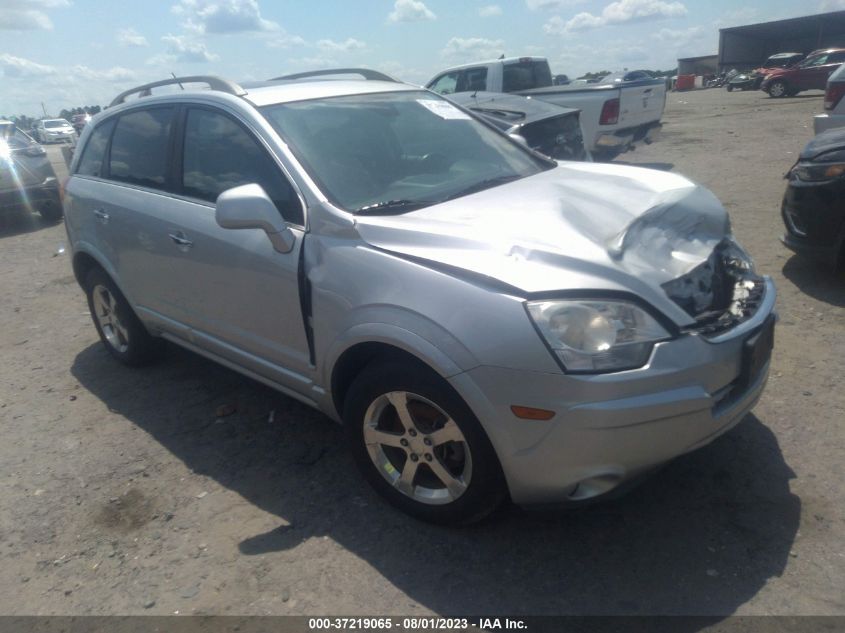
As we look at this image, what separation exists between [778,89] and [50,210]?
93.6 ft

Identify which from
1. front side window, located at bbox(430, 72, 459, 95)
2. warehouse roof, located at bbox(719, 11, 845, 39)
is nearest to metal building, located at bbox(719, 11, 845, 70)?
warehouse roof, located at bbox(719, 11, 845, 39)

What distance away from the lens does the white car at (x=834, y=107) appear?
709 cm

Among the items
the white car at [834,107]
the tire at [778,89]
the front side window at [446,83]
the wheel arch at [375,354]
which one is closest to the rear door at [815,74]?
the tire at [778,89]

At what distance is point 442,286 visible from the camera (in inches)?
102

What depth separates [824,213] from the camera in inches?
192

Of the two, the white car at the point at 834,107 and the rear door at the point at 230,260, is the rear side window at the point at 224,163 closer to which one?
the rear door at the point at 230,260

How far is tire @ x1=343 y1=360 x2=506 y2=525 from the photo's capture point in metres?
2.62

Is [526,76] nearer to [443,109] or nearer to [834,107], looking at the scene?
[834,107]

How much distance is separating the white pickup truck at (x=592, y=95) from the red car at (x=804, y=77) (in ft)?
69.3

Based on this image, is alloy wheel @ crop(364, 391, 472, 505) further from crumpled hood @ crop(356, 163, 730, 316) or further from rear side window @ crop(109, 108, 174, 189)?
rear side window @ crop(109, 108, 174, 189)

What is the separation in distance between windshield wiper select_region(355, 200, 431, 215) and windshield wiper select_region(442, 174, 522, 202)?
14 cm

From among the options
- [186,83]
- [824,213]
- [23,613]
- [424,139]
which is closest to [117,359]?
[186,83]

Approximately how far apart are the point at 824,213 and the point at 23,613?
5288 millimetres

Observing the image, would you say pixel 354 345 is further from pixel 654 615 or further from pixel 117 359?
pixel 117 359
